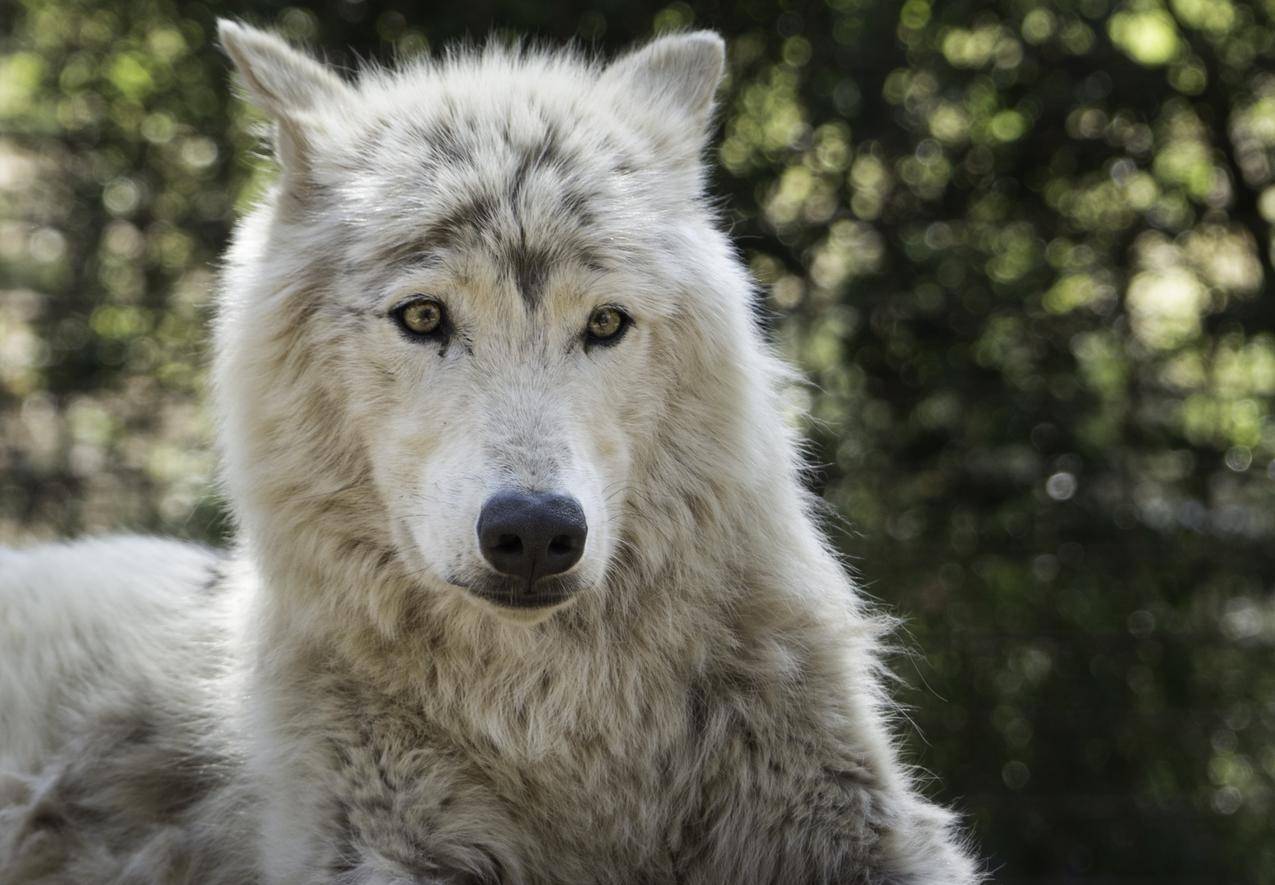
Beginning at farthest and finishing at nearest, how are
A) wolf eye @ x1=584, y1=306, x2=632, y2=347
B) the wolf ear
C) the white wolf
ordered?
the wolf ear
wolf eye @ x1=584, y1=306, x2=632, y2=347
the white wolf

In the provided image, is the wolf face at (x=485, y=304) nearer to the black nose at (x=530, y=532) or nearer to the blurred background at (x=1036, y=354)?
the black nose at (x=530, y=532)

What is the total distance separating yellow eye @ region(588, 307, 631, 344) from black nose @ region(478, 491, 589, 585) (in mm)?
465

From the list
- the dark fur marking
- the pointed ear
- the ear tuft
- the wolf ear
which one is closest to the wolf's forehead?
the dark fur marking

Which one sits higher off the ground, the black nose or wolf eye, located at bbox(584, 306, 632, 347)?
wolf eye, located at bbox(584, 306, 632, 347)

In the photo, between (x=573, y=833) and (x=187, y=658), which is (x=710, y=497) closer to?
(x=573, y=833)

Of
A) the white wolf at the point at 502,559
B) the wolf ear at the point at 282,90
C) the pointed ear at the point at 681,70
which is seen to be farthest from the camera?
the pointed ear at the point at 681,70

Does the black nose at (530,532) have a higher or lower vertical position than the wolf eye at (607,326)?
lower

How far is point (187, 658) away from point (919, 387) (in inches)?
132

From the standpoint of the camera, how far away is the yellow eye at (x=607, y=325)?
2861mm

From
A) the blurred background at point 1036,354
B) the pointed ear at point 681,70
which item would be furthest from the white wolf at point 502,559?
the blurred background at point 1036,354

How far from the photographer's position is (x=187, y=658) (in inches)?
139

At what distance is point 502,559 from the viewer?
2.51 m

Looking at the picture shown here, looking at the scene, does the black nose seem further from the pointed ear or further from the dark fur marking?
the pointed ear

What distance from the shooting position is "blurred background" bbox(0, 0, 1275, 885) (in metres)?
5.68
